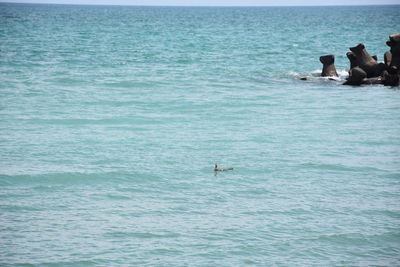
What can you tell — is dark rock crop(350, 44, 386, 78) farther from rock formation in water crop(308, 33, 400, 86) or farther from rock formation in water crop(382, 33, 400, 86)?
rock formation in water crop(382, 33, 400, 86)

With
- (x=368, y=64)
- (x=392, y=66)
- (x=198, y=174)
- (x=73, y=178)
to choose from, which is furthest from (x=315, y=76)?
(x=73, y=178)

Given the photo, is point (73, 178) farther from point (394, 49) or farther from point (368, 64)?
point (368, 64)

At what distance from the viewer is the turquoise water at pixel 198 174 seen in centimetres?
1075

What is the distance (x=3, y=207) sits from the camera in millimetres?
12414

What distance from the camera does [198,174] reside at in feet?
47.8

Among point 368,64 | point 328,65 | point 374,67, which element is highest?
point 368,64

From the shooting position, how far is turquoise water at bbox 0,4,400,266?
10750 mm

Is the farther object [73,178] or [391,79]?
[391,79]

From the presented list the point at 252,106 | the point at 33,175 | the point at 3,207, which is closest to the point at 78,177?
the point at 33,175

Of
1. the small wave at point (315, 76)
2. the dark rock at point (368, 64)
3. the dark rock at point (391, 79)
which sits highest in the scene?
the dark rock at point (368, 64)

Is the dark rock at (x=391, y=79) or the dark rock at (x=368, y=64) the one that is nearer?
the dark rock at (x=391, y=79)

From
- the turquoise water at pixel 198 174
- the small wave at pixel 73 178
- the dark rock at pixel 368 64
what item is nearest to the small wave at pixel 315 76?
the turquoise water at pixel 198 174

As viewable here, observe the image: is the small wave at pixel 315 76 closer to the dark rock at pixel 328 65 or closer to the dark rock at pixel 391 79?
the dark rock at pixel 328 65

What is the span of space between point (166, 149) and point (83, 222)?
17.6 feet
